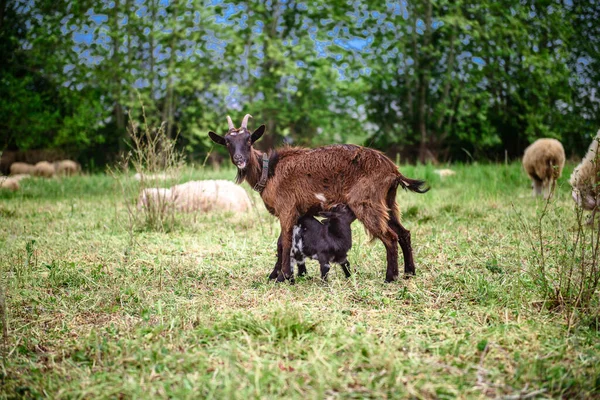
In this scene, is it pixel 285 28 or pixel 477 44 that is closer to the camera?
pixel 477 44

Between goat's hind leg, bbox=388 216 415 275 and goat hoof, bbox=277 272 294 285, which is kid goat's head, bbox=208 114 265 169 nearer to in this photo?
goat hoof, bbox=277 272 294 285

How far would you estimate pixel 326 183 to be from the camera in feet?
15.0

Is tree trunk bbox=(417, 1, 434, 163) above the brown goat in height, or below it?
above

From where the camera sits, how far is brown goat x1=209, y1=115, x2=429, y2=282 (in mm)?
4453

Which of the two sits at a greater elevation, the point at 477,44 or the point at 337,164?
the point at 477,44

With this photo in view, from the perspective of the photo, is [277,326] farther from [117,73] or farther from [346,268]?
[117,73]

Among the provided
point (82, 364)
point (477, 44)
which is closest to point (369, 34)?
point (477, 44)

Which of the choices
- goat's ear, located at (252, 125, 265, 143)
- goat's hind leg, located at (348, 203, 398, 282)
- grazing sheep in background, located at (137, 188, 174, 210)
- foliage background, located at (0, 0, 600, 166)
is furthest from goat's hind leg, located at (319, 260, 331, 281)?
foliage background, located at (0, 0, 600, 166)

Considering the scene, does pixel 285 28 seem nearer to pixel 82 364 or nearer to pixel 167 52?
pixel 167 52

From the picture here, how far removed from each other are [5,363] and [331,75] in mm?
15379

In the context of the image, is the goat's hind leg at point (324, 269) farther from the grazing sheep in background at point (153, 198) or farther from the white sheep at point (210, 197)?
the white sheep at point (210, 197)

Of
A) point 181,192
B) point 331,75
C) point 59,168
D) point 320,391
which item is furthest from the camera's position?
point 331,75

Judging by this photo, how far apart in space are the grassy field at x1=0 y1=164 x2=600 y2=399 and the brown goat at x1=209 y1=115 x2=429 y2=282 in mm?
385

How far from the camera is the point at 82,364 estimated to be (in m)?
3.11
